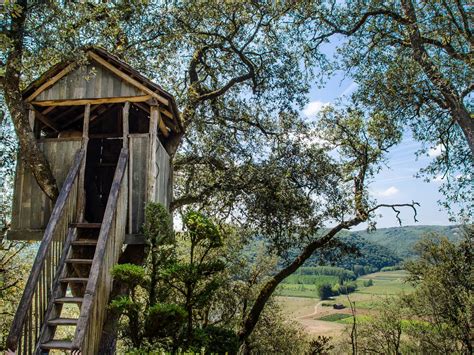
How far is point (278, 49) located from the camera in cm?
1413

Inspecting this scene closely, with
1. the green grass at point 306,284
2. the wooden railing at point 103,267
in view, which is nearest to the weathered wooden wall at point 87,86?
the wooden railing at point 103,267

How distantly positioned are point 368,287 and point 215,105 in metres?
72.4

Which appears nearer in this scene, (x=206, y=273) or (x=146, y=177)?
(x=206, y=273)

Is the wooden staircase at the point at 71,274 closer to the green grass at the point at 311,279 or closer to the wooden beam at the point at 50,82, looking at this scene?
the wooden beam at the point at 50,82

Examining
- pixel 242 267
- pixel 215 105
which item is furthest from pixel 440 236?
pixel 215 105

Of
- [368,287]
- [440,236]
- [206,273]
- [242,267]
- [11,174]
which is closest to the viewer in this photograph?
[206,273]

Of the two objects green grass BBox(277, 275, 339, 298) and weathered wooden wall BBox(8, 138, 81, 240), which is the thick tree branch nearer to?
weathered wooden wall BBox(8, 138, 81, 240)

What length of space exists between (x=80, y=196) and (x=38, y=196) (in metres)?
1.18

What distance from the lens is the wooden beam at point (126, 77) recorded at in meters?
9.07

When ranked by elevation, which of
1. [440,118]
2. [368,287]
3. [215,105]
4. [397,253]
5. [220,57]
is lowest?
[368,287]

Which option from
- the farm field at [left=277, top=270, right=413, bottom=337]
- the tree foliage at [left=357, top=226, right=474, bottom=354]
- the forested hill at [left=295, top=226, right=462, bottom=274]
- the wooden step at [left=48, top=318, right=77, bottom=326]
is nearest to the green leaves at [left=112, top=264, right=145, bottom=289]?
the wooden step at [left=48, top=318, right=77, bottom=326]

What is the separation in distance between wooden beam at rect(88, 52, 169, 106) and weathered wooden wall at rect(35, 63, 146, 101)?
143 mm

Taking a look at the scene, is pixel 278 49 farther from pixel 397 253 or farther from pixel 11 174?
pixel 397 253

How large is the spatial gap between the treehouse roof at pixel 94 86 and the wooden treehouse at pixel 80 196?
2 cm
